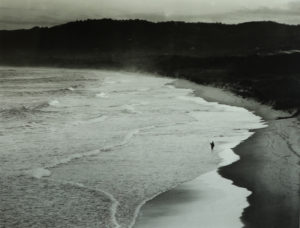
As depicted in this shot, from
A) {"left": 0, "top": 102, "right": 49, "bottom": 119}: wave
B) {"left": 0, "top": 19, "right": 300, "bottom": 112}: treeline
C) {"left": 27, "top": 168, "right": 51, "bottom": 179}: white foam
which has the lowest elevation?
{"left": 0, "top": 102, "right": 49, "bottom": 119}: wave

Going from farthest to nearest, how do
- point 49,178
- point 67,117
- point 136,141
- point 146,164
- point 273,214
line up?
point 67,117 < point 136,141 < point 146,164 < point 49,178 < point 273,214

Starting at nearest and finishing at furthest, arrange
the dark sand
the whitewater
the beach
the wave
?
the dark sand < the whitewater < the beach < the wave

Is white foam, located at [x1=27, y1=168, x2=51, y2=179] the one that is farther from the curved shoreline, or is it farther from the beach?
the curved shoreline

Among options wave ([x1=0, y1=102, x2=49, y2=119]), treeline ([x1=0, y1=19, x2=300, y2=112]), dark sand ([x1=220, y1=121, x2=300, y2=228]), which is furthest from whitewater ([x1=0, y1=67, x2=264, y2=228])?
treeline ([x1=0, y1=19, x2=300, y2=112])

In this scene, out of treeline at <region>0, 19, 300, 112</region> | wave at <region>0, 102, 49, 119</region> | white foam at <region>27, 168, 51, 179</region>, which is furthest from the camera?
treeline at <region>0, 19, 300, 112</region>

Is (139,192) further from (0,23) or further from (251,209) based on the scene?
(0,23)

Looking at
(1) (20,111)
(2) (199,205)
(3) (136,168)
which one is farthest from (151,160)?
(1) (20,111)

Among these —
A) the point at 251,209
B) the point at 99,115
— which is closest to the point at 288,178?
the point at 251,209
